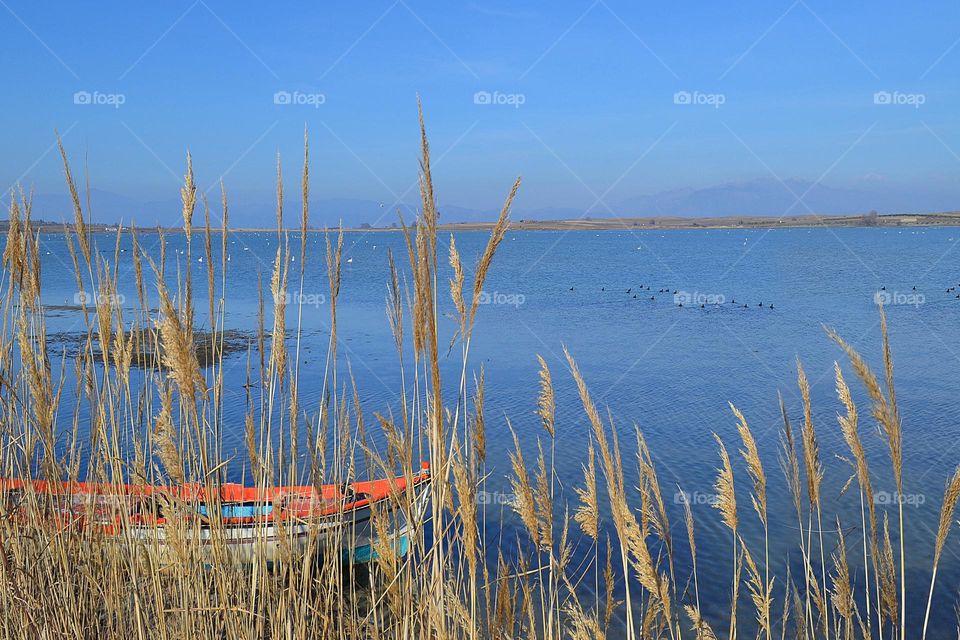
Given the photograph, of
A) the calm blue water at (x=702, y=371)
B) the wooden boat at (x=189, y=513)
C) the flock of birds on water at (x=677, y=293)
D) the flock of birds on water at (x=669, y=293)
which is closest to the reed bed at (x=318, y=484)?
the wooden boat at (x=189, y=513)

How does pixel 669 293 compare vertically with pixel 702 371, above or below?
above

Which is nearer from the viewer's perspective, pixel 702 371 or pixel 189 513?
pixel 189 513

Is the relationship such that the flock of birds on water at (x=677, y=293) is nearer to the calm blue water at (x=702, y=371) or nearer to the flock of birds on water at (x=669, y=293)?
the flock of birds on water at (x=669, y=293)

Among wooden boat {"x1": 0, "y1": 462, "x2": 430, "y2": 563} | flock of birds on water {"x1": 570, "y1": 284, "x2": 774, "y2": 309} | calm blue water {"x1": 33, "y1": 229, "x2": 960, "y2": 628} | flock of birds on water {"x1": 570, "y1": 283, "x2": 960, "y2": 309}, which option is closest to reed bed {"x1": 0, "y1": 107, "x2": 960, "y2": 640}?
wooden boat {"x1": 0, "y1": 462, "x2": 430, "y2": 563}

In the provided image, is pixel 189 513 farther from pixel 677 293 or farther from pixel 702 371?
pixel 677 293

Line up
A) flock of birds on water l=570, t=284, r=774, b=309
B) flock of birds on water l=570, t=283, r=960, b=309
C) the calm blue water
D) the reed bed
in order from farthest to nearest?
flock of birds on water l=570, t=283, r=960, b=309, flock of birds on water l=570, t=284, r=774, b=309, the calm blue water, the reed bed

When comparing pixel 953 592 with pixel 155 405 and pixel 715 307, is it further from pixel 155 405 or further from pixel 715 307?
pixel 715 307

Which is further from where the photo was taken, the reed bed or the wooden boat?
the wooden boat

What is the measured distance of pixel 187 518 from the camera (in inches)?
129

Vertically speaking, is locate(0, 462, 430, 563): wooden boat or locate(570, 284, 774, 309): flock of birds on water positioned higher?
locate(570, 284, 774, 309): flock of birds on water

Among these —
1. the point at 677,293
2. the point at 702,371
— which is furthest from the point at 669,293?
the point at 702,371

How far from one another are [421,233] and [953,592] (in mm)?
7585

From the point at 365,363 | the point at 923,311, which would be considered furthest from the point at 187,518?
the point at 923,311

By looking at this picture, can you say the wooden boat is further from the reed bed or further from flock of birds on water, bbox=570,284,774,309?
flock of birds on water, bbox=570,284,774,309
